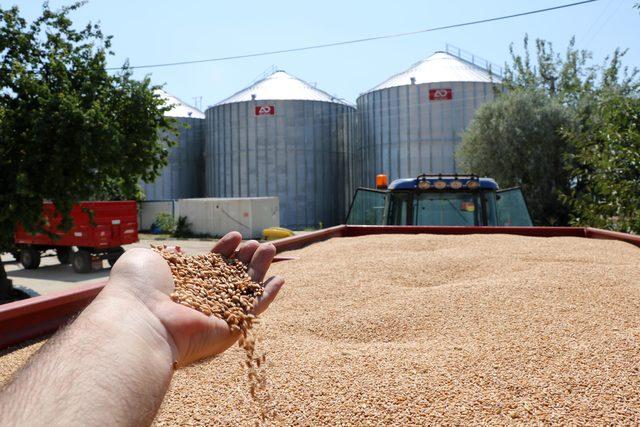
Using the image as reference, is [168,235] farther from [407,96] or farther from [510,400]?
[510,400]

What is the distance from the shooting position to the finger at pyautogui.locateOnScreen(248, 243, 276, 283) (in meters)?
2.87

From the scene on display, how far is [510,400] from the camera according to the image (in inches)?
90.5

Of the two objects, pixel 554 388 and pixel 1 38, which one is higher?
pixel 1 38

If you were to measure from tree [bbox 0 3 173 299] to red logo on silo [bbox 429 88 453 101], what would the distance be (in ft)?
43.9

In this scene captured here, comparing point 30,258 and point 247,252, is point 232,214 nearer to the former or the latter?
point 30,258

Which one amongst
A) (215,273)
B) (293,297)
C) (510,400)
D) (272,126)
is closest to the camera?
(510,400)

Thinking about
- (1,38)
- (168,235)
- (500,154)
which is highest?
(1,38)

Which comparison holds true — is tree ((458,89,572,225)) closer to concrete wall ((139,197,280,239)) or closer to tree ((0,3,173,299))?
concrete wall ((139,197,280,239))

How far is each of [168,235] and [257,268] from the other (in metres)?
21.8

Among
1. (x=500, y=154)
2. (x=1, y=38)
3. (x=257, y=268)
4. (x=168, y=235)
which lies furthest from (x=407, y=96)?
(x=257, y=268)

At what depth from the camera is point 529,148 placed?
17641mm

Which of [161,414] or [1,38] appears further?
[1,38]

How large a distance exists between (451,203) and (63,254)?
1218cm

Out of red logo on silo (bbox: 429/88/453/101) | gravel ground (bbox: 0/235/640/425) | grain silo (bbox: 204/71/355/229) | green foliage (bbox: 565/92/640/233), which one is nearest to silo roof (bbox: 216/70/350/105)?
grain silo (bbox: 204/71/355/229)
